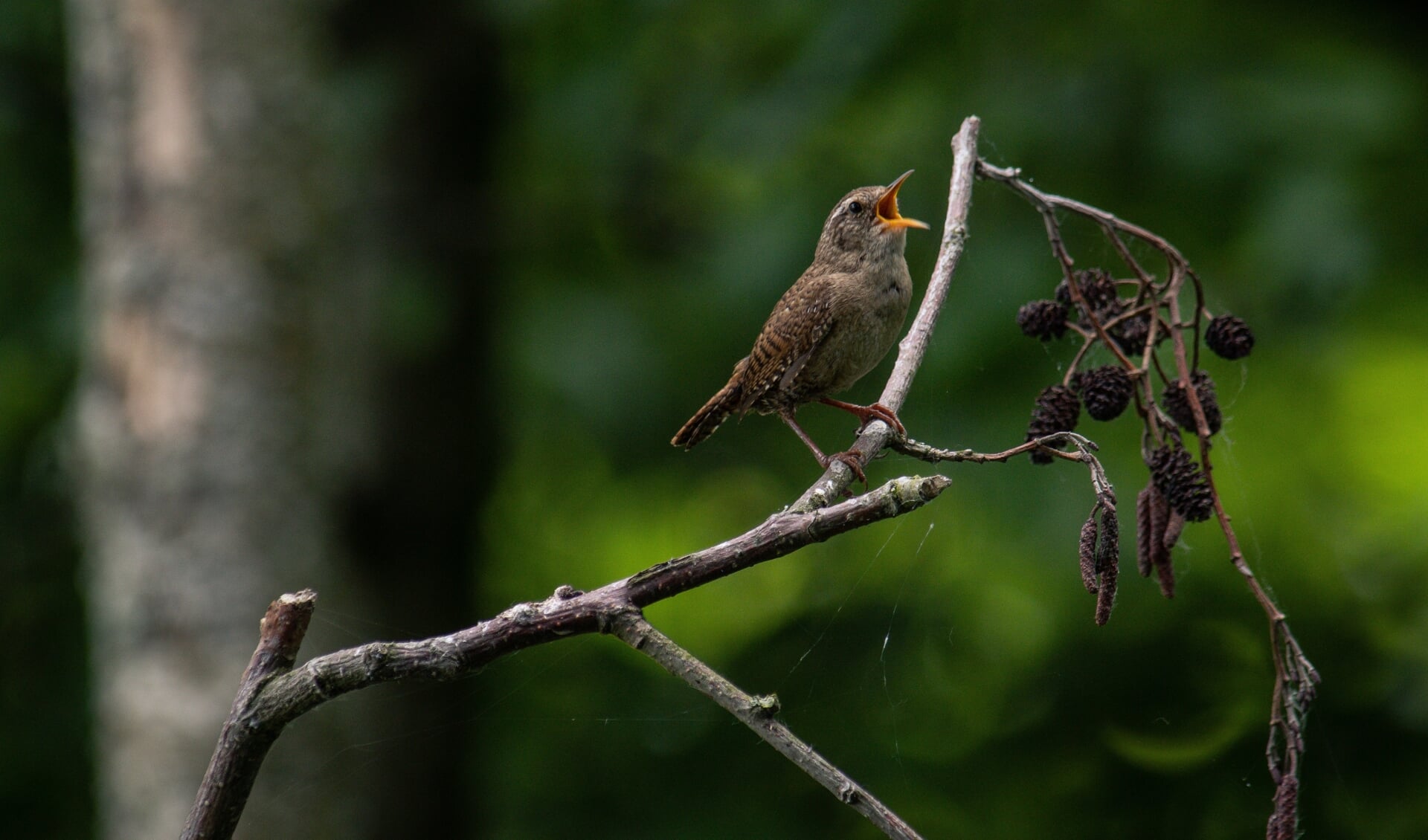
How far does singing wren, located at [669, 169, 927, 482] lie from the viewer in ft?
10.4

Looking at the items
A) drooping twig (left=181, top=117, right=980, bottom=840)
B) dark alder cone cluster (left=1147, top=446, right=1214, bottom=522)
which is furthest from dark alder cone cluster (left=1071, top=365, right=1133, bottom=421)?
drooping twig (left=181, top=117, right=980, bottom=840)

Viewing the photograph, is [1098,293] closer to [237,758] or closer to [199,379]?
[237,758]

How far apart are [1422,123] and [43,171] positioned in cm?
584

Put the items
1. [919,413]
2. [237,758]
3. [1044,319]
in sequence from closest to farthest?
[237,758] < [1044,319] < [919,413]

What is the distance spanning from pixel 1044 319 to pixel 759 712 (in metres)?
1.20

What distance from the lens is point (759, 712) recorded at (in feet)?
4.58

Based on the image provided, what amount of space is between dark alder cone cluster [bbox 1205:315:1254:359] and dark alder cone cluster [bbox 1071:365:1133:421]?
0.70ft

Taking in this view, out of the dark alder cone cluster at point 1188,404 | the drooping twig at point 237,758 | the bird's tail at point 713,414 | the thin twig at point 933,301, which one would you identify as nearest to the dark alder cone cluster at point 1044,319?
the thin twig at point 933,301

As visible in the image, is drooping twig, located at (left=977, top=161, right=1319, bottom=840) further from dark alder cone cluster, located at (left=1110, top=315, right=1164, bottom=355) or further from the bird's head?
the bird's head

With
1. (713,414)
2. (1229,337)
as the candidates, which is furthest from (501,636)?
(713,414)

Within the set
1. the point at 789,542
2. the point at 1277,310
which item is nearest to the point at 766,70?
the point at 1277,310

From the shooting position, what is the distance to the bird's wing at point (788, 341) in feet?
10.4

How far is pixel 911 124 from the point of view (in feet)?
15.9

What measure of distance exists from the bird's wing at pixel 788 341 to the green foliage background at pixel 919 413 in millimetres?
1131
